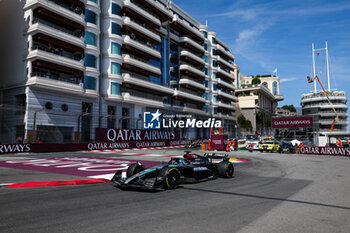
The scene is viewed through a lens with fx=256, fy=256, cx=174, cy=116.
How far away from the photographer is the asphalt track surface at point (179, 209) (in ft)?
14.5

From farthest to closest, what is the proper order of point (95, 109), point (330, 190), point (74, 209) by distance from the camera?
point (95, 109)
point (330, 190)
point (74, 209)

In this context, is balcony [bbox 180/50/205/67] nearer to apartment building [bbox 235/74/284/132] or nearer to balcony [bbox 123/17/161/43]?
balcony [bbox 123/17/161/43]

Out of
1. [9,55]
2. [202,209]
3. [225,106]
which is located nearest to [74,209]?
[202,209]

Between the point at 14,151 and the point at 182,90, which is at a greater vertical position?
the point at 182,90

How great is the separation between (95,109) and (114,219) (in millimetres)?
32788

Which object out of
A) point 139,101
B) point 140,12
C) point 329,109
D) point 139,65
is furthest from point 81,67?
point 329,109

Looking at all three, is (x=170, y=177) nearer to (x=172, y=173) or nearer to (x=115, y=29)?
(x=172, y=173)

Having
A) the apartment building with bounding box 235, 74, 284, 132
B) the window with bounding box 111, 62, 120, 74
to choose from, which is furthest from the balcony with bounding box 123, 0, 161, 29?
the apartment building with bounding box 235, 74, 284, 132

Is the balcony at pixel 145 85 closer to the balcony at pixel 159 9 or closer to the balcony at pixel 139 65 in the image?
the balcony at pixel 139 65

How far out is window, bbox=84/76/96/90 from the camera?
34438mm

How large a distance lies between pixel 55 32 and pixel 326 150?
107ft

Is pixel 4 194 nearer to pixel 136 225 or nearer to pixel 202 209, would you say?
pixel 136 225

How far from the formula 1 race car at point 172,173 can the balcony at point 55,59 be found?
1034 inches

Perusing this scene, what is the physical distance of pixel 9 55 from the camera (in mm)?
33281
